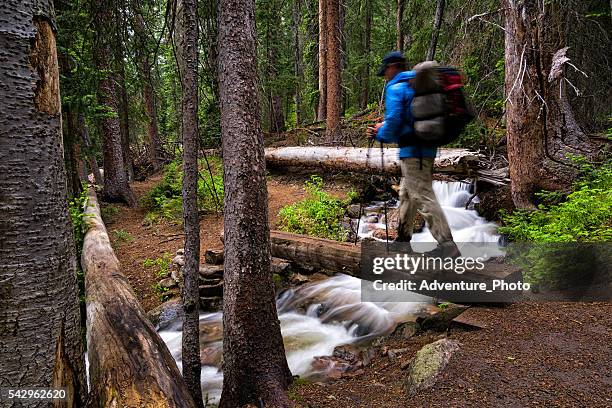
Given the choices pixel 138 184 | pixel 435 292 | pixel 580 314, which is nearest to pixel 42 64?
pixel 435 292

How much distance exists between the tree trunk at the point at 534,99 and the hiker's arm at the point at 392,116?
12.8ft

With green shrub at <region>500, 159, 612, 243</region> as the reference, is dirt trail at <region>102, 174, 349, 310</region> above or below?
below

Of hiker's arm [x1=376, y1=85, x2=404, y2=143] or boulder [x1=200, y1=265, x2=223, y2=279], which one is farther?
boulder [x1=200, y1=265, x2=223, y2=279]

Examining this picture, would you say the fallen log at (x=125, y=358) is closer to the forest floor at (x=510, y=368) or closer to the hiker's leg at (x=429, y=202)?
the forest floor at (x=510, y=368)

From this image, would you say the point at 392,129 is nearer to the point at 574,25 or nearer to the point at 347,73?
the point at 574,25

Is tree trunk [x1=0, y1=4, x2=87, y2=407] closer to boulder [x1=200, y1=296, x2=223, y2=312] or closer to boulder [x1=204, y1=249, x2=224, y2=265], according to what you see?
boulder [x1=200, y1=296, x2=223, y2=312]

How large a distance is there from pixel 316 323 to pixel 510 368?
11.9 feet

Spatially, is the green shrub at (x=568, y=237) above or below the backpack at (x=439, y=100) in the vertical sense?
below

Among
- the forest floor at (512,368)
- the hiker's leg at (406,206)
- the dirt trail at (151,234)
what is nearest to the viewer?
the forest floor at (512,368)

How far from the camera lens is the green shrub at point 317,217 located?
30.2ft

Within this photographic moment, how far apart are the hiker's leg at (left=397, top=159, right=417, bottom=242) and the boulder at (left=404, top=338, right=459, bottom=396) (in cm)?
157

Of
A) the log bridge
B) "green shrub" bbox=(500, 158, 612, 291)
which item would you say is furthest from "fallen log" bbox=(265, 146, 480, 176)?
"green shrub" bbox=(500, 158, 612, 291)

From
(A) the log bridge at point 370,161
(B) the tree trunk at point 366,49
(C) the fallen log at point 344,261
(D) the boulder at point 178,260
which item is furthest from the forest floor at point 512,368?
(B) the tree trunk at point 366,49

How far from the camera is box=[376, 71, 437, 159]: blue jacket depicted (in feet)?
14.5
